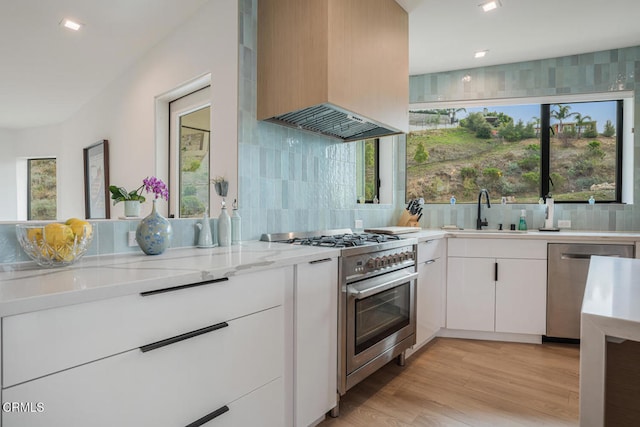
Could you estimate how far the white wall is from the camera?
131 cm

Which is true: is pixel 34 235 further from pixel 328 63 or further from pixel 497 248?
pixel 497 248

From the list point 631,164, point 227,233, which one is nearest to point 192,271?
point 227,233

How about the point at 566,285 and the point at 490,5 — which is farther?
the point at 566,285

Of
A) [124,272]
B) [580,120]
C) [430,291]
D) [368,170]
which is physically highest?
[580,120]

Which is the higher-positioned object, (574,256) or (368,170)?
(368,170)

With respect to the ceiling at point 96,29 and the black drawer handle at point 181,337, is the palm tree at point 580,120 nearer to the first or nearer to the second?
the ceiling at point 96,29

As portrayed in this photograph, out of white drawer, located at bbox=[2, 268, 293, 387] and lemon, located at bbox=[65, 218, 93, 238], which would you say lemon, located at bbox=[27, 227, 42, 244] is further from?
white drawer, located at bbox=[2, 268, 293, 387]

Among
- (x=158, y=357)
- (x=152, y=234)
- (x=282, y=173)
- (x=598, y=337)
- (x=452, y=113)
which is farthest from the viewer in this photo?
(x=452, y=113)

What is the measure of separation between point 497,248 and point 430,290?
27.4 inches

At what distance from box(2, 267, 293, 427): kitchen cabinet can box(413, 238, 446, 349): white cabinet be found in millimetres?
1393

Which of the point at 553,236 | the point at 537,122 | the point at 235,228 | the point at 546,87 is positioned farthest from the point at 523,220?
the point at 235,228

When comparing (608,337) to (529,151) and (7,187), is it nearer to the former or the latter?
(7,187)

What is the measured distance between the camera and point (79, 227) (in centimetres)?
123

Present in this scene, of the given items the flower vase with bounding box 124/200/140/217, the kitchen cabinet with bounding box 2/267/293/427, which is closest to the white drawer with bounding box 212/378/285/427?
the kitchen cabinet with bounding box 2/267/293/427
